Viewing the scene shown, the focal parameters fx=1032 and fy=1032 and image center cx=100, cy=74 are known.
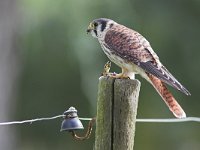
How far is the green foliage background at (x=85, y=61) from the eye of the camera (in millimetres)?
15117

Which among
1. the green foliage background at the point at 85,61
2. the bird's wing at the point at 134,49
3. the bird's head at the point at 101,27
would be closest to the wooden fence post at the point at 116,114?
the bird's wing at the point at 134,49

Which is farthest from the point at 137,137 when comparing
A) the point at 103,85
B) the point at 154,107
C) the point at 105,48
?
the point at 103,85

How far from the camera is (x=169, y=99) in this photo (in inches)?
293

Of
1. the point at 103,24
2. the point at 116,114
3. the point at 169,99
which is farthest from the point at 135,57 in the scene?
the point at 116,114

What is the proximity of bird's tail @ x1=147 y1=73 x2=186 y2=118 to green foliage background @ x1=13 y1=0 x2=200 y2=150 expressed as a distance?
673 cm

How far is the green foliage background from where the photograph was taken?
1512 cm

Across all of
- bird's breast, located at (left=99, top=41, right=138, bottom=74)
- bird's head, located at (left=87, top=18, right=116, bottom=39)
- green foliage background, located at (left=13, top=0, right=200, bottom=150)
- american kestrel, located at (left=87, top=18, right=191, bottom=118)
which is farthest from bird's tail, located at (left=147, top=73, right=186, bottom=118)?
green foliage background, located at (left=13, top=0, right=200, bottom=150)

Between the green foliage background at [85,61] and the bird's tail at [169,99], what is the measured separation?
6.73 meters

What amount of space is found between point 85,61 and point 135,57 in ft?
24.8

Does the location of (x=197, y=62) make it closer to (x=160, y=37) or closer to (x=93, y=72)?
(x=160, y=37)

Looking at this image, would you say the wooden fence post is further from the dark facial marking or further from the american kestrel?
the dark facial marking

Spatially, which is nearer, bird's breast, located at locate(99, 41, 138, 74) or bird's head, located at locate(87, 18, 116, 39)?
bird's breast, located at locate(99, 41, 138, 74)

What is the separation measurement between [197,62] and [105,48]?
8.69 metres

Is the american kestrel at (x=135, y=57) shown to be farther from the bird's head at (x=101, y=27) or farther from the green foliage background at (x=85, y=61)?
the green foliage background at (x=85, y=61)
